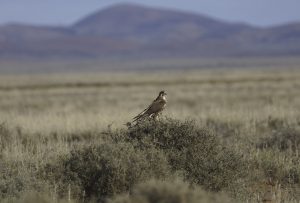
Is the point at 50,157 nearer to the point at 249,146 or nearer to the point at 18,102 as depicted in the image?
the point at 249,146

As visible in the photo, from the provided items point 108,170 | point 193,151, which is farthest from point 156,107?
point 108,170

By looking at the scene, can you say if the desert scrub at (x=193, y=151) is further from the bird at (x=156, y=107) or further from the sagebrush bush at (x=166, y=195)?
the sagebrush bush at (x=166, y=195)

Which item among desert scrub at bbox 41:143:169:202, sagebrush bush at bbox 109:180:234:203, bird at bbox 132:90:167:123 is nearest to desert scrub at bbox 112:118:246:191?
bird at bbox 132:90:167:123

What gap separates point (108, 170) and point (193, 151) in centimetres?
128

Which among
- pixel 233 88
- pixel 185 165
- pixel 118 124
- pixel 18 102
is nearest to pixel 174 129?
pixel 185 165

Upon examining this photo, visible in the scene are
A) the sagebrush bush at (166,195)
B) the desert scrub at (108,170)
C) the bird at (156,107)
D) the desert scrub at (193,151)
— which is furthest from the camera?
the bird at (156,107)

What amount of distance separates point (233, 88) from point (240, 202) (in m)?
33.2

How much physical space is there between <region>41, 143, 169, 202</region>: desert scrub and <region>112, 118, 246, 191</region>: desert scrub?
0.42 metres

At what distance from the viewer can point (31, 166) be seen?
10219 millimetres

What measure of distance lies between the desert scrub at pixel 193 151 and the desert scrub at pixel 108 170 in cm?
42

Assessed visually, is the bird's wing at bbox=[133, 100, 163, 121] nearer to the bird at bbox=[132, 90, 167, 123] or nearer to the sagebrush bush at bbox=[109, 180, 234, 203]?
the bird at bbox=[132, 90, 167, 123]

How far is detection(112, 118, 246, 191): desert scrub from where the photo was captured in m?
8.93

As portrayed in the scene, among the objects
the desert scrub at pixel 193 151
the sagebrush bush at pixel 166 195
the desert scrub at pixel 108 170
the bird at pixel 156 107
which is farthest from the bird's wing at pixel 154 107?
the sagebrush bush at pixel 166 195

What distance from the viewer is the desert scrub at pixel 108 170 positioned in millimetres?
8336
